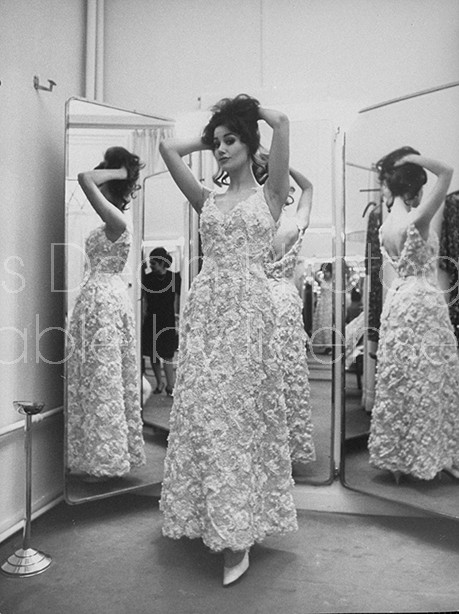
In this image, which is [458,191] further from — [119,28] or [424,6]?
[119,28]

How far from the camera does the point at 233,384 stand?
5.99 feet

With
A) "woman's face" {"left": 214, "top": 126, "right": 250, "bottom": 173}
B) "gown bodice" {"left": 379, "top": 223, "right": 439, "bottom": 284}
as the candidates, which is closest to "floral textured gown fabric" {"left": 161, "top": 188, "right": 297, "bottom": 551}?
"woman's face" {"left": 214, "top": 126, "right": 250, "bottom": 173}

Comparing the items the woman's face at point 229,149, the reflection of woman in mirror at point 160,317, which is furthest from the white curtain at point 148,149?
the woman's face at point 229,149

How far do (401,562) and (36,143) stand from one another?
203 cm

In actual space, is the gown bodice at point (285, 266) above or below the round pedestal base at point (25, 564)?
above

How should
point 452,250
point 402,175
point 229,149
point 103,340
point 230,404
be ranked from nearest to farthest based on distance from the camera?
point 230,404 < point 229,149 < point 452,250 < point 402,175 < point 103,340

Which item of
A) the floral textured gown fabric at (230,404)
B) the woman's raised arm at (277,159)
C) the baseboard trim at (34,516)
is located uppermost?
the woman's raised arm at (277,159)

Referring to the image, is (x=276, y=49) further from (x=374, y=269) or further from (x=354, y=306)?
(x=354, y=306)

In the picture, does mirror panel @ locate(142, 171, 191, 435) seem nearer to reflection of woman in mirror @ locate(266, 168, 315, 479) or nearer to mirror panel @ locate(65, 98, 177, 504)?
mirror panel @ locate(65, 98, 177, 504)

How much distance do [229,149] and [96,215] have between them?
631 mm

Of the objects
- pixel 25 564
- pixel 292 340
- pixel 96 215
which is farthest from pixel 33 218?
pixel 25 564

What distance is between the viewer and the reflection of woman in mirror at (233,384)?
1.81 metres

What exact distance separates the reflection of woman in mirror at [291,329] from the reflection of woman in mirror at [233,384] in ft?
1.12

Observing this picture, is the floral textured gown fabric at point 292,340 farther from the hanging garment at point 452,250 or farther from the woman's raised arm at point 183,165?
the hanging garment at point 452,250
